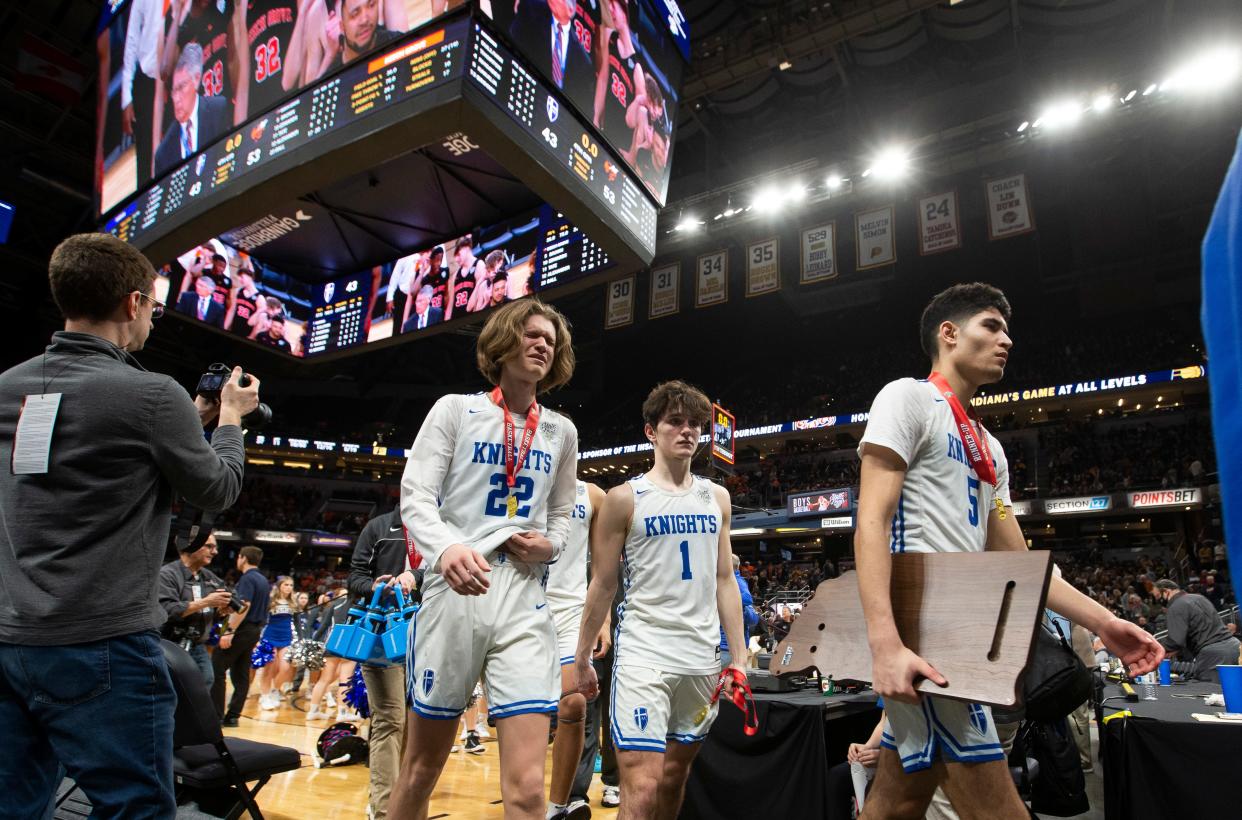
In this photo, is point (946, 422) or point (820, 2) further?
point (820, 2)

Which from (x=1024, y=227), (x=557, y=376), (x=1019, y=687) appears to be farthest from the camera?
(x=1024, y=227)

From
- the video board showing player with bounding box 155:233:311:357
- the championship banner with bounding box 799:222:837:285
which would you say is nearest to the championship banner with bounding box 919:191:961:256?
the championship banner with bounding box 799:222:837:285

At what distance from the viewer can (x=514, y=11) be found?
4.70 m

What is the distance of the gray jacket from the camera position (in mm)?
1769

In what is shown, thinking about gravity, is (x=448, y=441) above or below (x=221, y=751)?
above

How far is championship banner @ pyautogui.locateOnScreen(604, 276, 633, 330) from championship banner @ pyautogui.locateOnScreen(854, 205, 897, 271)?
21.2ft

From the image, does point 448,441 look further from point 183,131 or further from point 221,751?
point 183,131

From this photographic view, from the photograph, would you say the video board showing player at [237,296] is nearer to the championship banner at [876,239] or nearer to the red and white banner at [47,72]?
the red and white banner at [47,72]

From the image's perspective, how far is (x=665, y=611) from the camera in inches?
134

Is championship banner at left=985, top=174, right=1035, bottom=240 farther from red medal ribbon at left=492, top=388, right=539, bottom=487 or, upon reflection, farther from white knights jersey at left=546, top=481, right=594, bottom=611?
red medal ribbon at left=492, top=388, right=539, bottom=487

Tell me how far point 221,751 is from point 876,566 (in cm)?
306

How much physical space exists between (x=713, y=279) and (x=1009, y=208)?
6569 mm

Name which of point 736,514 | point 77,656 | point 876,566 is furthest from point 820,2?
point 736,514

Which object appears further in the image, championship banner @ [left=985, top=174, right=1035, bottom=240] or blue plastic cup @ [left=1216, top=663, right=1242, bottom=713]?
championship banner @ [left=985, top=174, right=1035, bottom=240]
